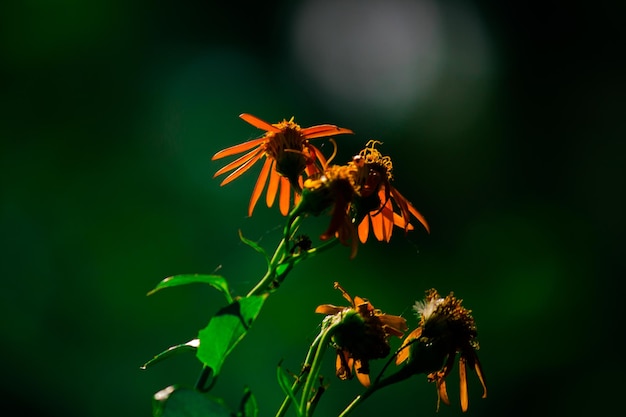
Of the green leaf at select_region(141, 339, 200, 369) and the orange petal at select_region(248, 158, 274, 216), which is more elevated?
the orange petal at select_region(248, 158, 274, 216)

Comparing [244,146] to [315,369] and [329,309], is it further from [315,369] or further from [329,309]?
[315,369]

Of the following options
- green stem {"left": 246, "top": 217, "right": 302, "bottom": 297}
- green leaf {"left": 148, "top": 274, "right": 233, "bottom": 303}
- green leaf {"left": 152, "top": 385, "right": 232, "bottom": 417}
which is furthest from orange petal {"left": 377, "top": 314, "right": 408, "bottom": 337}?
green leaf {"left": 152, "top": 385, "right": 232, "bottom": 417}

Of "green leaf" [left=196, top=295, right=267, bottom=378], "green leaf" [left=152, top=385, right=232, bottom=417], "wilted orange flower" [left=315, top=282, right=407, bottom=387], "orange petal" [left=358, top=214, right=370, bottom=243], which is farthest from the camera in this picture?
"orange petal" [left=358, top=214, right=370, bottom=243]

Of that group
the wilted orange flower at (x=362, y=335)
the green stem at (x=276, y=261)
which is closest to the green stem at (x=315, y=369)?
the wilted orange flower at (x=362, y=335)

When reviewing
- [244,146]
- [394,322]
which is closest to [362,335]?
[394,322]

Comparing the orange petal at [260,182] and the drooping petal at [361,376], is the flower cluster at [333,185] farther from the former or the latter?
the drooping petal at [361,376]

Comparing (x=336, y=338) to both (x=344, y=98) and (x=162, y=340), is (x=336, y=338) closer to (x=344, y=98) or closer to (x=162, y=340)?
(x=162, y=340)

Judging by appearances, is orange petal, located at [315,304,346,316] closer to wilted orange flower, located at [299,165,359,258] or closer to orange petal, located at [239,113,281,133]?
wilted orange flower, located at [299,165,359,258]
